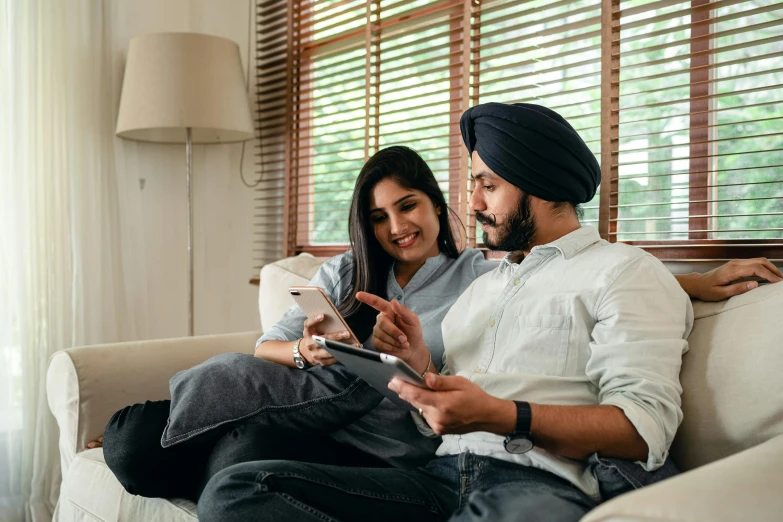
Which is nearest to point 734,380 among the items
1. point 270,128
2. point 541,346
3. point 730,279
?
point 730,279

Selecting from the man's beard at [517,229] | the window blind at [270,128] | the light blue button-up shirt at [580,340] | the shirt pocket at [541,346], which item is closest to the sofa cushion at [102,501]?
the light blue button-up shirt at [580,340]

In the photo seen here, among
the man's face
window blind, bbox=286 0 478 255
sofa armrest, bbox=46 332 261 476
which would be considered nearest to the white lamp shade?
window blind, bbox=286 0 478 255

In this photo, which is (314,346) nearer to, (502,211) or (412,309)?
(412,309)

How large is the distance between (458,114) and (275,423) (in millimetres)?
1279

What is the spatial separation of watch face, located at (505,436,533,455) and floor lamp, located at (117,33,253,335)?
191 centimetres

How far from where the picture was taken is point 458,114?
2.42 meters

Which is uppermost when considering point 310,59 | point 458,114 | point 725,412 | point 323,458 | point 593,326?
point 310,59

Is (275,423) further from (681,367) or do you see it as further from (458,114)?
(458,114)

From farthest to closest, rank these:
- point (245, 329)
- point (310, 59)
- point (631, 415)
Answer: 1. point (245, 329)
2. point (310, 59)
3. point (631, 415)

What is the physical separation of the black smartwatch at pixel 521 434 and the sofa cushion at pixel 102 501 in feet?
2.22

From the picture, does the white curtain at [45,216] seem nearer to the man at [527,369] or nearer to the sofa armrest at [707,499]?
the man at [527,369]

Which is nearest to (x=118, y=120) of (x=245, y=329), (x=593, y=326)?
(x=245, y=329)

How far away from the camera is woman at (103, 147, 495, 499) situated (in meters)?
1.53

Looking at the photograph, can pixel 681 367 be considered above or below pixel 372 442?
above
